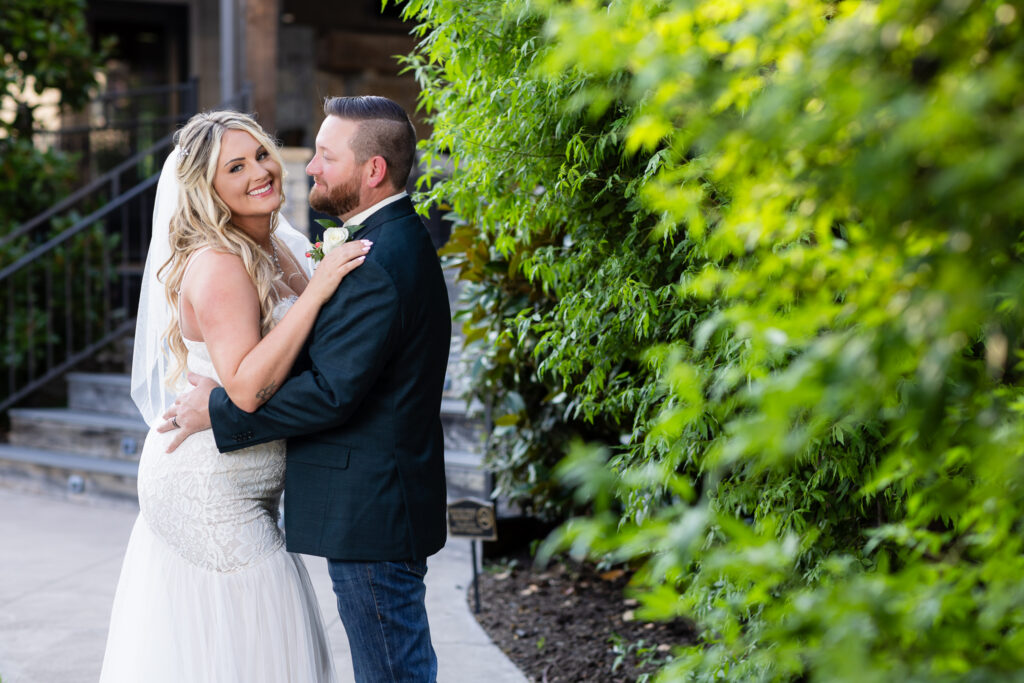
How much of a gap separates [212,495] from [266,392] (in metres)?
0.42

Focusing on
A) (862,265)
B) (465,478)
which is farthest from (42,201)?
(862,265)

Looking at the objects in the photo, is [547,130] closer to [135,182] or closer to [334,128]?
[334,128]

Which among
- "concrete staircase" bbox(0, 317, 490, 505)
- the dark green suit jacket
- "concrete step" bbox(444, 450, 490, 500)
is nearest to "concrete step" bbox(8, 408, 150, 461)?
"concrete staircase" bbox(0, 317, 490, 505)

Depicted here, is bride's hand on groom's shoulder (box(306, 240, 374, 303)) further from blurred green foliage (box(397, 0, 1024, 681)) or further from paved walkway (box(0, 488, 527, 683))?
paved walkway (box(0, 488, 527, 683))

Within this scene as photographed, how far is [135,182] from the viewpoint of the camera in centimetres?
866

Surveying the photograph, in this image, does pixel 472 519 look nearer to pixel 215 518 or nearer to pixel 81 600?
pixel 215 518

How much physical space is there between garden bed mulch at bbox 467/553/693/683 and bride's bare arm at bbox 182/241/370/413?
5.75 feet

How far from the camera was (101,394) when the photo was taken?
713 centimetres

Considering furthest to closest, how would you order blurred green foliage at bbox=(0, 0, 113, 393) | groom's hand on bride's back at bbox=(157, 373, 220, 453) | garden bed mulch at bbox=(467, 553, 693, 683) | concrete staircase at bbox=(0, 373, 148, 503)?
blurred green foliage at bbox=(0, 0, 113, 393), concrete staircase at bbox=(0, 373, 148, 503), garden bed mulch at bbox=(467, 553, 693, 683), groom's hand on bride's back at bbox=(157, 373, 220, 453)

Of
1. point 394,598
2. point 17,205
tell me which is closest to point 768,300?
point 394,598

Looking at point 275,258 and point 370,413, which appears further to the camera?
point 275,258

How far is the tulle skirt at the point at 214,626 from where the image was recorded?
2.56 meters

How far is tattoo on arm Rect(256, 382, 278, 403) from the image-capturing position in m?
2.33

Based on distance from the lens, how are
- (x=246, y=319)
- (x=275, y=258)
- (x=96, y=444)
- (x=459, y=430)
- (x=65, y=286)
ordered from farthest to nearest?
(x=65, y=286) < (x=96, y=444) < (x=459, y=430) < (x=275, y=258) < (x=246, y=319)
